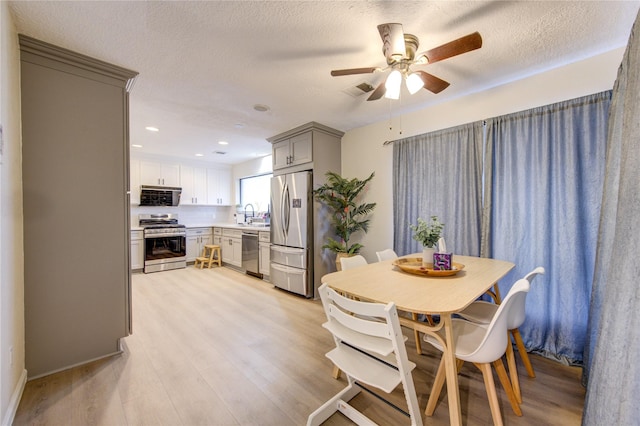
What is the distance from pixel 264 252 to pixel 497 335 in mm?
3823

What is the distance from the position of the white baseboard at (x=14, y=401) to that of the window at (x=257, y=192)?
423 cm

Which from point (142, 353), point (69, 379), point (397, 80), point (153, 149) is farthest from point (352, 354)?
point (153, 149)

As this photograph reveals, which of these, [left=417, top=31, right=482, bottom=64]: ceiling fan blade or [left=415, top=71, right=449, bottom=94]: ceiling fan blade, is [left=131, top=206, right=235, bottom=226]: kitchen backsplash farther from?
[left=417, top=31, right=482, bottom=64]: ceiling fan blade

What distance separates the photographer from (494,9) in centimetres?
161

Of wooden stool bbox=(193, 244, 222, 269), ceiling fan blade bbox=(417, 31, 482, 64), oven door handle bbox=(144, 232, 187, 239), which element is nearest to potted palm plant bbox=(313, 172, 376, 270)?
ceiling fan blade bbox=(417, 31, 482, 64)

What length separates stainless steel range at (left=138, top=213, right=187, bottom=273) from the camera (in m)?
4.99

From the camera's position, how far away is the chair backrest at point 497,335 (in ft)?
4.09

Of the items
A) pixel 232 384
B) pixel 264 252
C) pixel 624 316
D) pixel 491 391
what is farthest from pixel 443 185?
pixel 264 252

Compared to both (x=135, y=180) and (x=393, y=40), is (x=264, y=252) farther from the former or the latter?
(x=393, y=40)

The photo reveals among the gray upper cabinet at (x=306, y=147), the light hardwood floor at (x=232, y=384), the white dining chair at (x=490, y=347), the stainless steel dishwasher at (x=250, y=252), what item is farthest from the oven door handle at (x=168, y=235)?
the white dining chair at (x=490, y=347)

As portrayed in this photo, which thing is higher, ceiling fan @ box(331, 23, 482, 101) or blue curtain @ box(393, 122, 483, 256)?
ceiling fan @ box(331, 23, 482, 101)

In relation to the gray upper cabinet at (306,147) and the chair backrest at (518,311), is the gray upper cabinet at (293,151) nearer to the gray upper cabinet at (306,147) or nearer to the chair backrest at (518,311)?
the gray upper cabinet at (306,147)

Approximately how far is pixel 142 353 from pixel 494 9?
3.76m

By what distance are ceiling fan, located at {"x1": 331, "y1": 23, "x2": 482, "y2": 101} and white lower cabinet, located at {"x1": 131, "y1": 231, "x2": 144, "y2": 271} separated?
510 centimetres
